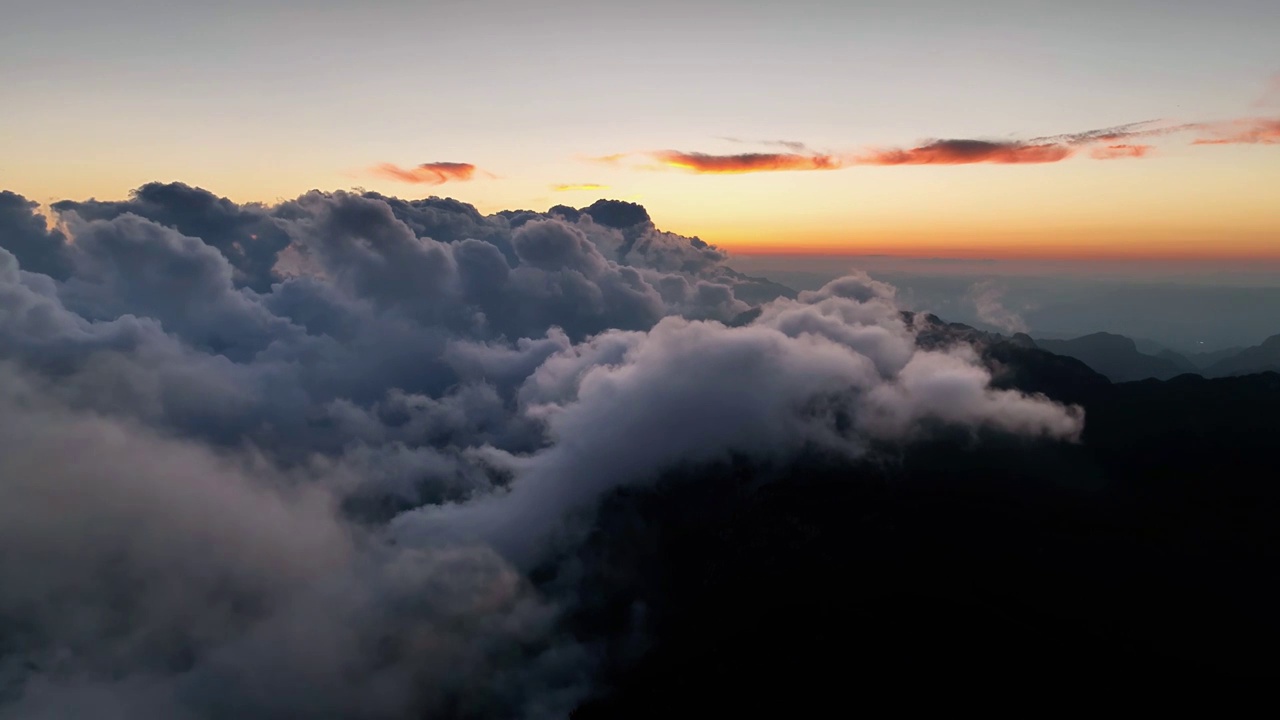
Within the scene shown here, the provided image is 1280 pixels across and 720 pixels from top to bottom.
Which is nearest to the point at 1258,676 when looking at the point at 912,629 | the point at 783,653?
the point at 912,629

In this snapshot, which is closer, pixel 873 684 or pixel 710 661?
pixel 873 684

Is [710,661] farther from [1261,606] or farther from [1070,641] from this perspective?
[1261,606]

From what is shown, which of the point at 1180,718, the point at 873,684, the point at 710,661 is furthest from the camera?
the point at 710,661

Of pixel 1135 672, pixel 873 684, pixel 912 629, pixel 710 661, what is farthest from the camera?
pixel 710 661

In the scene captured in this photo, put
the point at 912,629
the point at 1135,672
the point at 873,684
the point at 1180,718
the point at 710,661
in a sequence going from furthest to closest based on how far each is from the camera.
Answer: the point at 710,661 → the point at 912,629 → the point at 873,684 → the point at 1135,672 → the point at 1180,718

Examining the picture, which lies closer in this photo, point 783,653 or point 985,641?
point 985,641

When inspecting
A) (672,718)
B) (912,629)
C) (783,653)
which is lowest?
(672,718)

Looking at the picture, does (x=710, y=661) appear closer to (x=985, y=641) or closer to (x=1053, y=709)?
(x=985, y=641)

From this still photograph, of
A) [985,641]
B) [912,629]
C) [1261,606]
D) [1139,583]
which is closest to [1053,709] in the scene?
[985,641]

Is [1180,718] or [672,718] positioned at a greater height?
[1180,718]
